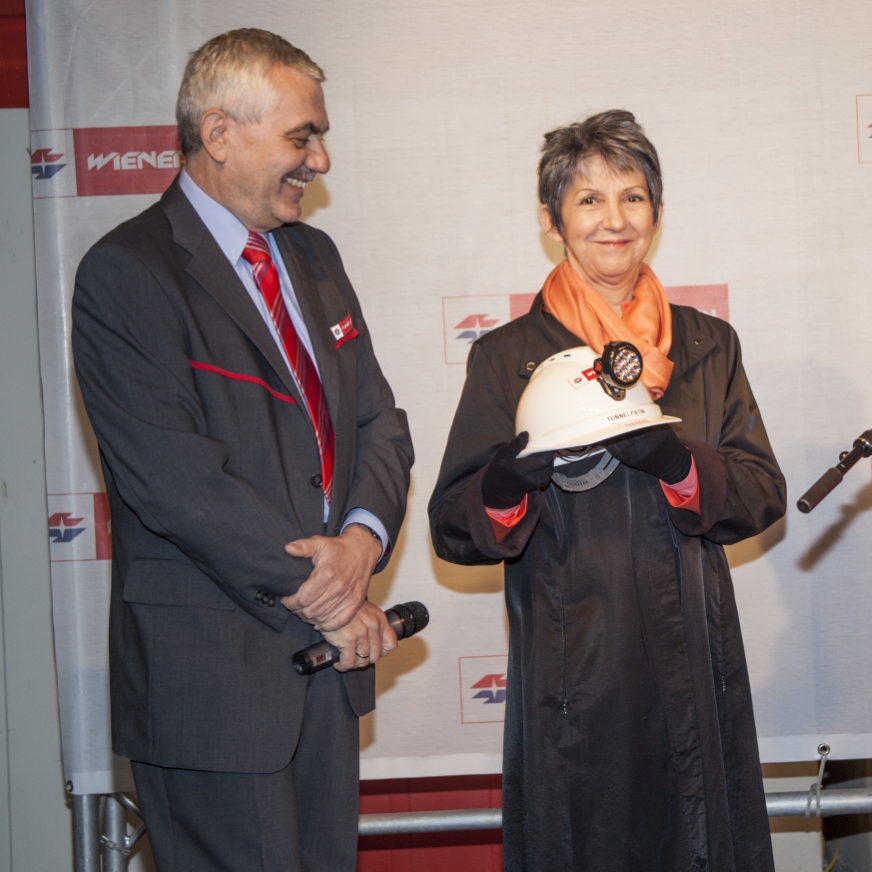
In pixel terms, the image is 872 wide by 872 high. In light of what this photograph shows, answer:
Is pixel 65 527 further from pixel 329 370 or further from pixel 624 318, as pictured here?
pixel 624 318

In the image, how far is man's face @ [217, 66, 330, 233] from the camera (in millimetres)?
1851

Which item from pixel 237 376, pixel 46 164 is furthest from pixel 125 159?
pixel 237 376

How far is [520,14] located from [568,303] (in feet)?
3.82

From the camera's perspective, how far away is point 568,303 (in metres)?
2.06

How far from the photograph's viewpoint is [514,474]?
1.75 meters

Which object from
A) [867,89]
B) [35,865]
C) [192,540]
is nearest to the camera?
[192,540]

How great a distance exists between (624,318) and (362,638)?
828 millimetres

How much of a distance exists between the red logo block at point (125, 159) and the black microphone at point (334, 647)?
1.55 meters

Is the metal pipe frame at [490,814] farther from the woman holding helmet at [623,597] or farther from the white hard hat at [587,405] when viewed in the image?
the white hard hat at [587,405]

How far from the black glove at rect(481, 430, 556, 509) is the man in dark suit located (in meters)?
0.22

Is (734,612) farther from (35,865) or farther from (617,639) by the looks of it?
(35,865)

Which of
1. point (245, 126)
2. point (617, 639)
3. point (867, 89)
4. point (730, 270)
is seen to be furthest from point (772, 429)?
point (245, 126)

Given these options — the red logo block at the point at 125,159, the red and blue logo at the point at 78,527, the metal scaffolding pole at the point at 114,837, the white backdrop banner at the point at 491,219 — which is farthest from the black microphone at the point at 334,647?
the red logo block at the point at 125,159

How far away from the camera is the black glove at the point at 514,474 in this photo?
1.74 m
